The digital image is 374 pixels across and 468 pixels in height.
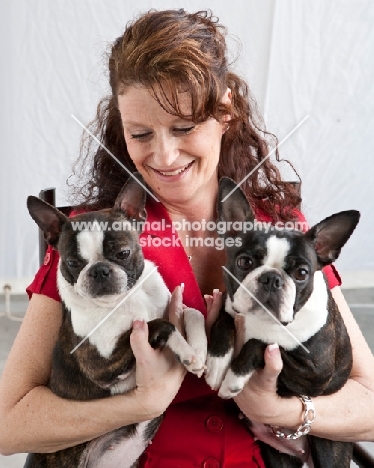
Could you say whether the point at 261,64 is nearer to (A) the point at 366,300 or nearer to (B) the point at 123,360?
(A) the point at 366,300

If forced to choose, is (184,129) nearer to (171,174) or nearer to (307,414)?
(171,174)

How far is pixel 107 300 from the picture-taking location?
1.17 m

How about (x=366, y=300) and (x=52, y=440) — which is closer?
(x=52, y=440)

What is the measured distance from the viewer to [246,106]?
1.60 meters

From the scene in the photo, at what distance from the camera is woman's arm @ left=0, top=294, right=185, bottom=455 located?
1190 millimetres

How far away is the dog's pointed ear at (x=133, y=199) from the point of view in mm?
1202

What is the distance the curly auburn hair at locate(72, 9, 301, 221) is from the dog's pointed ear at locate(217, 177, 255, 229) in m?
0.19

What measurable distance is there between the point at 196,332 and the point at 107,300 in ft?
0.53

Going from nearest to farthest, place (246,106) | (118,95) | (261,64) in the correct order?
1. (118,95)
2. (246,106)
3. (261,64)

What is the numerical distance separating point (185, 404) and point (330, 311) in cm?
37

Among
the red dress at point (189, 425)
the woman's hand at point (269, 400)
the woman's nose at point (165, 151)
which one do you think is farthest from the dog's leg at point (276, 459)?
the woman's nose at point (165, 151)

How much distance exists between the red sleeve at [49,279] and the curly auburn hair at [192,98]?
0.48ft

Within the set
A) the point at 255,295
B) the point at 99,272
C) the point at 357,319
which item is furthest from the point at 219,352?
the point at 357,319

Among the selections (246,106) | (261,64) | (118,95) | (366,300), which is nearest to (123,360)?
(118,95)
